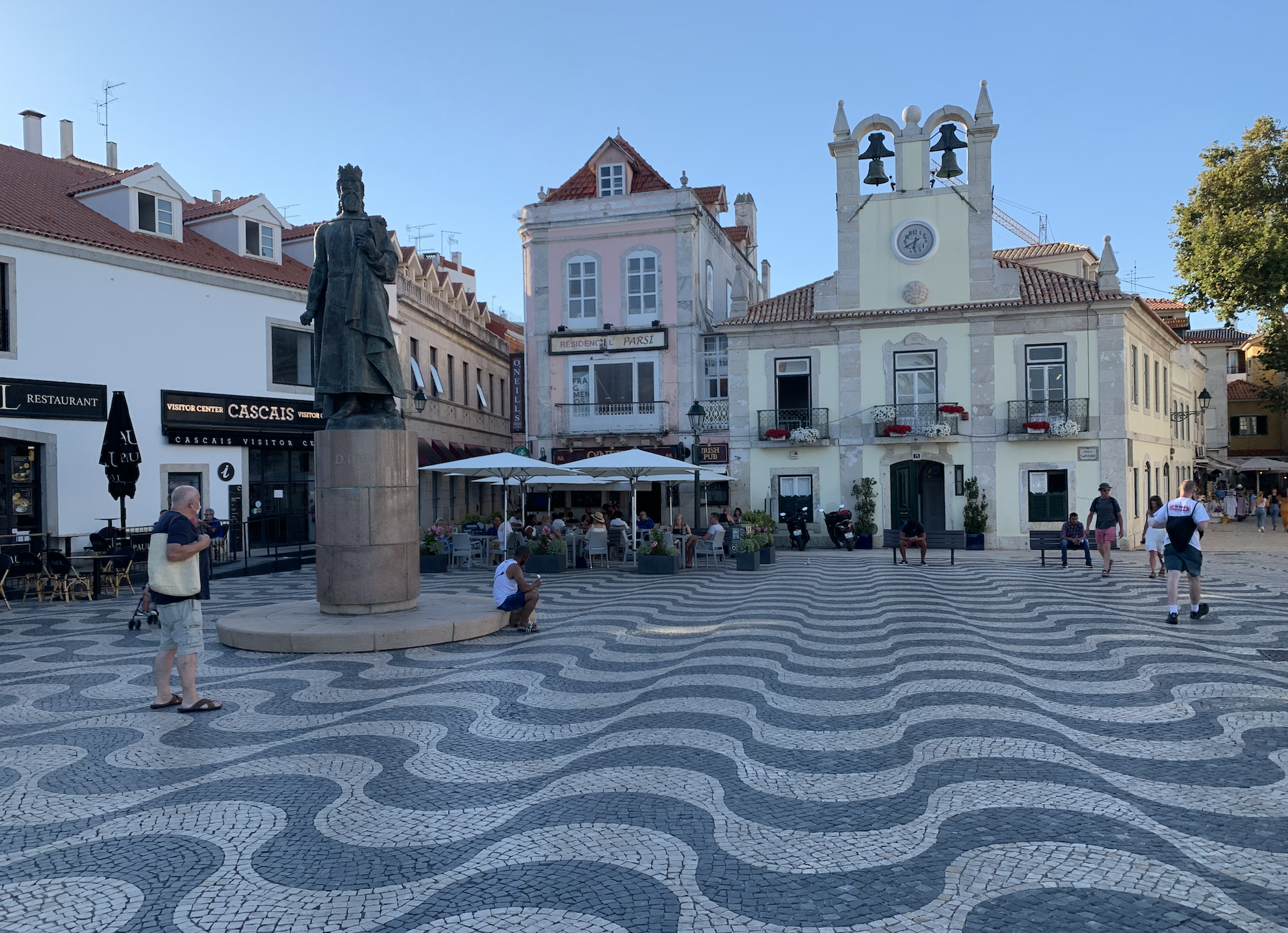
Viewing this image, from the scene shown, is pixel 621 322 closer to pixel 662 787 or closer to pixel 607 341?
pixel 607 341

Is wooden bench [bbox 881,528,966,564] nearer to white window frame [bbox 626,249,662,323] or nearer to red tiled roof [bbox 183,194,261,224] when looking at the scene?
white window frame [bbox 626,249,662,323]

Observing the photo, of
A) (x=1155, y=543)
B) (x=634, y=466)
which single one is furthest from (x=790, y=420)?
(x=1155, y=543)

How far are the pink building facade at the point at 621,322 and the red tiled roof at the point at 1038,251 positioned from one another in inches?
493

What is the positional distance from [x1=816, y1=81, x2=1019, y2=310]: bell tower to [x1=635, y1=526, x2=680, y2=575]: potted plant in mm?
12104

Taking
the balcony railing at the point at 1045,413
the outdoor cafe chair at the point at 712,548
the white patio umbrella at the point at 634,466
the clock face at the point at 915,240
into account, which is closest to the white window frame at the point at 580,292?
the clock face at the point at 915,240

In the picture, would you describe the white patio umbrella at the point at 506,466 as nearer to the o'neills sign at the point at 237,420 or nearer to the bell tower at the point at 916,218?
the o'neills sign at the point at 237,420

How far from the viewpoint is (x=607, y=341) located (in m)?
30.5

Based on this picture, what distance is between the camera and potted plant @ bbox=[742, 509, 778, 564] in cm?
2059

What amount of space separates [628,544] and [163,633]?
14449 millimetres

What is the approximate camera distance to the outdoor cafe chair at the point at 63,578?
14.5 m

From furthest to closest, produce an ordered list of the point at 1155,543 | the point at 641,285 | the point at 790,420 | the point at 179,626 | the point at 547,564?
the point at 641,285, the point at 790,420, the point at 547,564, the point at 1155,543, the point at 179,626

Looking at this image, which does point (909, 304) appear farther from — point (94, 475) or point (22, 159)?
point (22, 159)

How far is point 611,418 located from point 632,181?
8261 millimetres

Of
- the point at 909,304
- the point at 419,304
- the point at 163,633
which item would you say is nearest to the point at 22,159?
the point at 419,304
